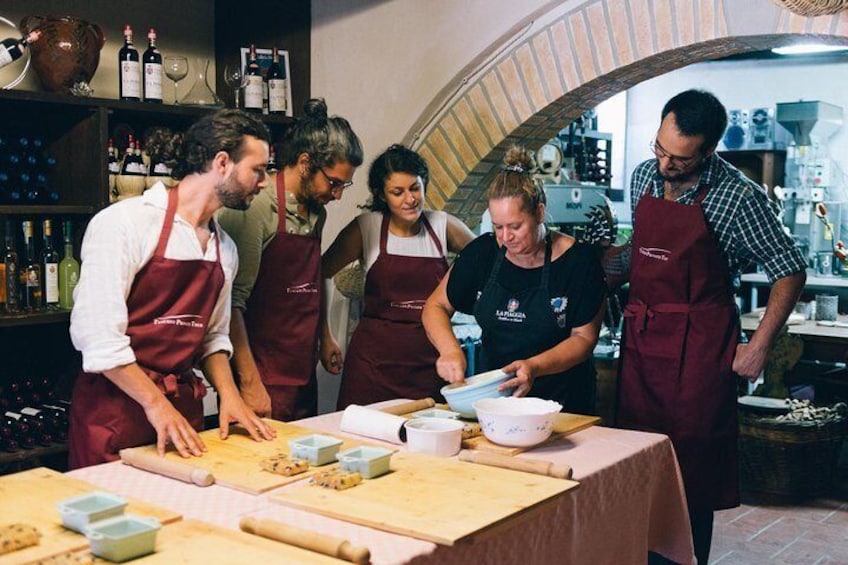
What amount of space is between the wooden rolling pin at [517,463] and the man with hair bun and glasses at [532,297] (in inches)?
23.1

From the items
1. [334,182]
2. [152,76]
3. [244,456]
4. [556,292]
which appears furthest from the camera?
[152,76]

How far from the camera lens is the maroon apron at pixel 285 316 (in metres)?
2.99

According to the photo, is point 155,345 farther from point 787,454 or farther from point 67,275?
point 787,454

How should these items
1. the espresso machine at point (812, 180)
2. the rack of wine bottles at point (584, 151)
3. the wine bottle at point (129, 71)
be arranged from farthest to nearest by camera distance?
1. the espresso machine at point (812, 180)
2. the rack of wine bottles at point (584, 151)
3. the wine bottle at point (129, 71)

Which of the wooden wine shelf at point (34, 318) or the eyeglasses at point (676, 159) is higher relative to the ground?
the eyeglasses at point (676, 159)

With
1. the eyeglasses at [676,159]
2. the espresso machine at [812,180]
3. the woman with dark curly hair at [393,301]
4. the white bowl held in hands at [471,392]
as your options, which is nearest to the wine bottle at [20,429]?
the woman with dark curly hair at [393,301]

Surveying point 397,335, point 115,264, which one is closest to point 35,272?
point 397,335

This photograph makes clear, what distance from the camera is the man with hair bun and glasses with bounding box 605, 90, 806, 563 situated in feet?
9.09

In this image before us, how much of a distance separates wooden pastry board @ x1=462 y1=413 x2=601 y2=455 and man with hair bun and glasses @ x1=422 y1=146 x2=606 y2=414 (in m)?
0.19

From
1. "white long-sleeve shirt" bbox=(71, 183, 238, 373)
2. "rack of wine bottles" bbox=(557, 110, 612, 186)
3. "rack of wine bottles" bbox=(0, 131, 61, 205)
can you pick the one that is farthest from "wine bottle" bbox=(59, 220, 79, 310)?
"rack of wine bottles" bbox=(557, 110, 612, 186)

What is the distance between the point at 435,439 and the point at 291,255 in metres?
1.11

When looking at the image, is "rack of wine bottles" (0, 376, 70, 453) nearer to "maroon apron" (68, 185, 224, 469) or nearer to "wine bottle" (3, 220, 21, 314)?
"wine bottle" (3, 220, 21, 314)

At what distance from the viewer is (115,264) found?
7.09ft

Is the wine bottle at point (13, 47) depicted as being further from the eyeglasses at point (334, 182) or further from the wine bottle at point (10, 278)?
the eyeglasses at point (334, 182)
